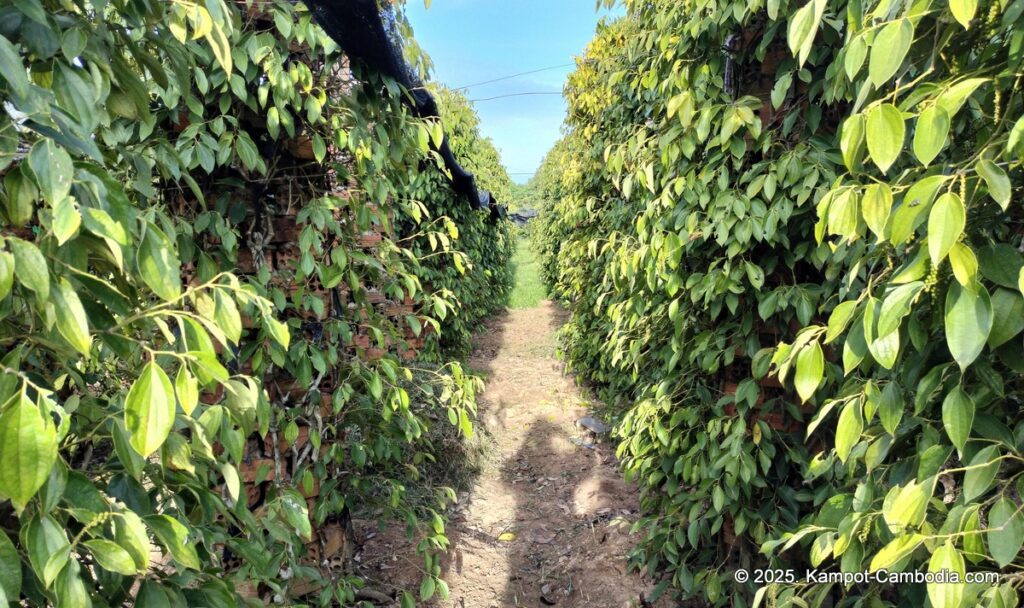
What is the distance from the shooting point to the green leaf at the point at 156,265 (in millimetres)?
732

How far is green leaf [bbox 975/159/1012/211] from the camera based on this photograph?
0.70m

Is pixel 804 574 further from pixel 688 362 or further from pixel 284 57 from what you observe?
pixel 284 57

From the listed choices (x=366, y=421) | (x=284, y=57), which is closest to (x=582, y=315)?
(x=366, y=421)

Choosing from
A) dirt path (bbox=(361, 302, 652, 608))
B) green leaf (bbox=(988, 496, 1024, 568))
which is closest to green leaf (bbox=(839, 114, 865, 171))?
green leaf (bbox=(988, 496, 1024, 568))

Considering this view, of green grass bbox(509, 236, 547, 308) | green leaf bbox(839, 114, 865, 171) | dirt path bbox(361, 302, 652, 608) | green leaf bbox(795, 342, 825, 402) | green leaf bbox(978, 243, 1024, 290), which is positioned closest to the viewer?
green leaf bbox(978, 243, 1024, 290)

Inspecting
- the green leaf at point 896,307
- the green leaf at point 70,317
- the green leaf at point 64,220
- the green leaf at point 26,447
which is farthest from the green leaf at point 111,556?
the green leaf at point 896,307

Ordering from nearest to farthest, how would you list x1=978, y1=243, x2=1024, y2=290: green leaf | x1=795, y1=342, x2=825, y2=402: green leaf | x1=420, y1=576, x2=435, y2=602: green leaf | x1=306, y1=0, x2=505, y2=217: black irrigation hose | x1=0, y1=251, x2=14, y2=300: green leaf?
x1=0, y1=251, x2=14, y2=300: green leaf, x1=978, y1=243, x2=1024, y2=290: green leaf, x1=795, y1=342, x2=825, y2=402: green leaf, x1=306, y1=0, x2=505, y2=217: black irrigation hose, x1=420, y1=576, x2=435, y2=602: green leaf

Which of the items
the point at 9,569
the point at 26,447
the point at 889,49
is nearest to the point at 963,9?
the point at 889,49

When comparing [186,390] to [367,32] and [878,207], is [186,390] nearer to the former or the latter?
[878,207]

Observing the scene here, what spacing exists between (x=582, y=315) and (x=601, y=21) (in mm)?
2713

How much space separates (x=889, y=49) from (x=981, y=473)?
2.12 ft

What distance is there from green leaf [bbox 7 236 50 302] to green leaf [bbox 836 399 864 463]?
1.18 meters

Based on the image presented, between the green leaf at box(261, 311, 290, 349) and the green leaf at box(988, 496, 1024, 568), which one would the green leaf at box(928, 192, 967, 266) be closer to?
the green leaf at box(988, 496, 1024, 568)

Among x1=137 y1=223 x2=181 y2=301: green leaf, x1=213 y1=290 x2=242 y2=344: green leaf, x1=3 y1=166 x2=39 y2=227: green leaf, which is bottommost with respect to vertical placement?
x1=213 y1=290 x2=242 y2=344: green leaf
